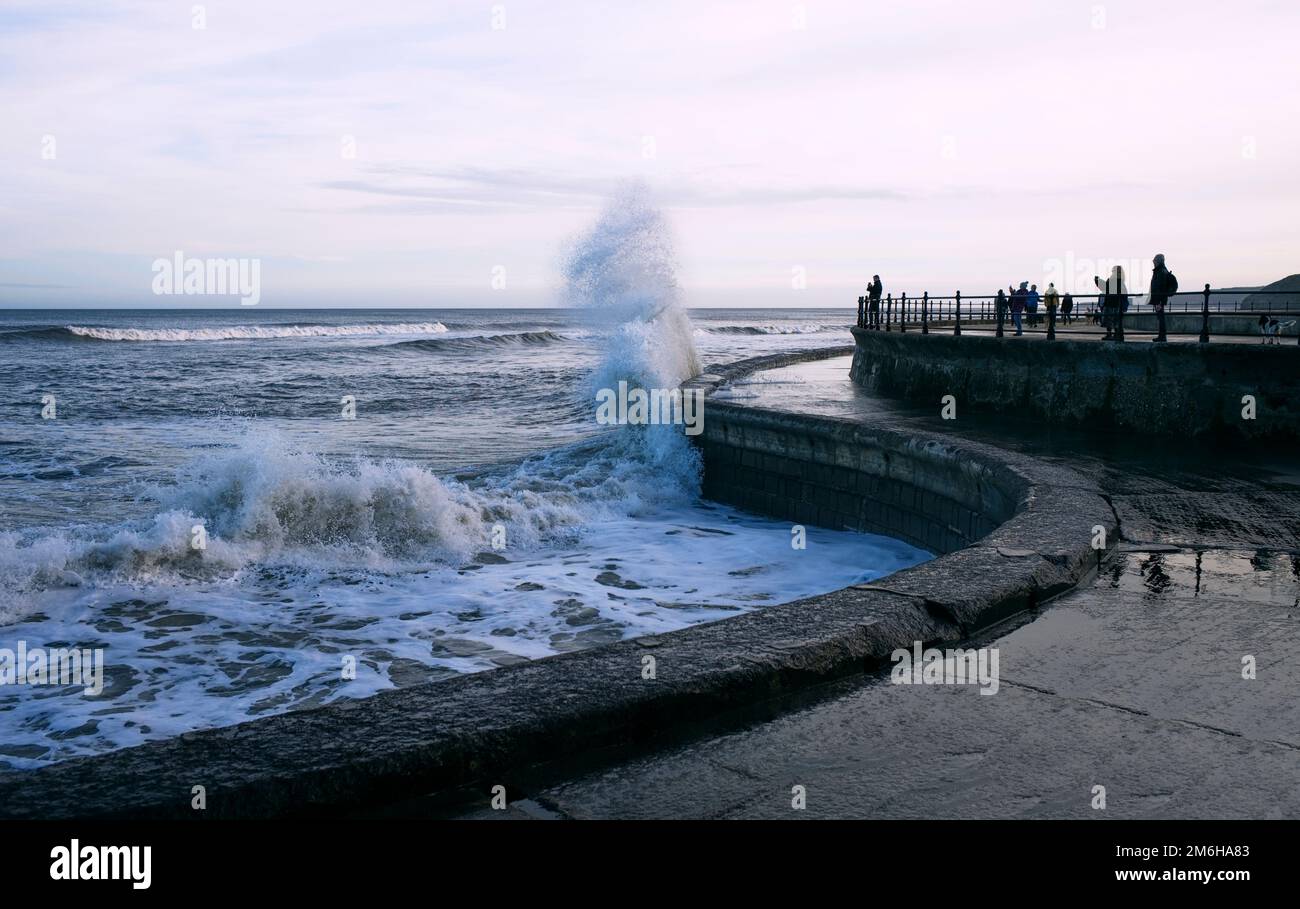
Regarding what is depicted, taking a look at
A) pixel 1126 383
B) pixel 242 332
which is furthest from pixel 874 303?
pixel 242 332

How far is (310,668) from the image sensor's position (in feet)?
20.2

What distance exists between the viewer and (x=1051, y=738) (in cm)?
302

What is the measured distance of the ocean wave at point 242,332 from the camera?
5607cm

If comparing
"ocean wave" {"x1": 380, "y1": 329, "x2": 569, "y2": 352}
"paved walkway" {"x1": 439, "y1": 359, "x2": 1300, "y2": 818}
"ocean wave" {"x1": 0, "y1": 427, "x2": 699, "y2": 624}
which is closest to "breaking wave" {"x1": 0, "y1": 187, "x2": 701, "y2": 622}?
"ocean wave" {"x1": 0, "y1": 427, "x2": 699, "y2": 624}

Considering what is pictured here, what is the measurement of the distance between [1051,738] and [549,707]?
150 cm

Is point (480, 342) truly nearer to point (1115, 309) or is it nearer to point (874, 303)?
point (874, 303)

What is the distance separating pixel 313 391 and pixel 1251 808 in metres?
28.8

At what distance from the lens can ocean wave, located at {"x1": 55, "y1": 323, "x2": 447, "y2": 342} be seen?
184 ft

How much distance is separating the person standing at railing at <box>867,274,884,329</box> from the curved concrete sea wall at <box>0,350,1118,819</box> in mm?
14849

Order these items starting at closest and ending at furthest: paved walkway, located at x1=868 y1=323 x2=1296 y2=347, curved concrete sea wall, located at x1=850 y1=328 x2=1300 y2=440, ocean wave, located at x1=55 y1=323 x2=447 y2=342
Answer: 1. curved concrete sea wall, located at x1=850 y1=328 x2=1300 y2=440
2. paved walkway, located at x1=868 y1=323 x2=1296 y2=347
3. ocean wave, located at x1=55 y1=323 x2=447 y2=342

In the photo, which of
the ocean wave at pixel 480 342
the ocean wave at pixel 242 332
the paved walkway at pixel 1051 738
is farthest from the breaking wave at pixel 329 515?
the ocean wave at pixel 242 332

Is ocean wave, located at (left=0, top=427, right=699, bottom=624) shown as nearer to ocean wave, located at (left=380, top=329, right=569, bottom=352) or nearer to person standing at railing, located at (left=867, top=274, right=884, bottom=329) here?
person standing at railing, located at (left=867, top=274, right=884, bottom=329)

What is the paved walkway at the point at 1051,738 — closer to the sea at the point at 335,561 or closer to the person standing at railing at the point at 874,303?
the sea at the point at 335,561
